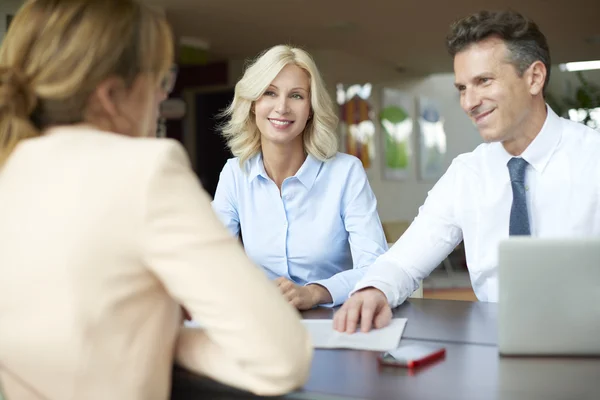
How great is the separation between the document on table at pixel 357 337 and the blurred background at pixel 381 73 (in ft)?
16.4

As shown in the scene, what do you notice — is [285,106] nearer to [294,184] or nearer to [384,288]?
[294,184]

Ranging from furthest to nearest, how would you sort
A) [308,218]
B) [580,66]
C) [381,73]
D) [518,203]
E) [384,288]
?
[580,66] < [381,73] < [308,218] < [518,203] < [384,288]

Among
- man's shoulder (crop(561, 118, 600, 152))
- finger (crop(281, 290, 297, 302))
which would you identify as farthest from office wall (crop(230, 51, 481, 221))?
finger (crop(281, 290, 297, 302))

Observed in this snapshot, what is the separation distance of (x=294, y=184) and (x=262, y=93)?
403mm

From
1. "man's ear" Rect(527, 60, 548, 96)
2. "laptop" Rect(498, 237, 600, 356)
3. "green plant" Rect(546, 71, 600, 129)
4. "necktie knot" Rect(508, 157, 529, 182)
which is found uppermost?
"green plant" Rect(546, 71, 600, 129)

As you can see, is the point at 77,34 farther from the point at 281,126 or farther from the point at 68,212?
the point at 281,126

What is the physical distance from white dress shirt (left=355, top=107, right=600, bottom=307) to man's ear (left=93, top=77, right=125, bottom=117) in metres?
1.16

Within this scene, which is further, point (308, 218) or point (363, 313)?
point (308, 218)

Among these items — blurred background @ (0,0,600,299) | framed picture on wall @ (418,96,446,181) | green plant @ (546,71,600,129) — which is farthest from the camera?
framed picture on wall @ (418,96,446,181)

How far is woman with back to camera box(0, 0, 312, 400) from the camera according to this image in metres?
0.94

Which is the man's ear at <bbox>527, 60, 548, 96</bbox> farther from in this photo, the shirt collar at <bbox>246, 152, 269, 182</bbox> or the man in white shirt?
the shirt collar at <bbox>246, 152, 269, 182</bbox>

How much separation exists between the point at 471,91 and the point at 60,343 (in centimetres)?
178

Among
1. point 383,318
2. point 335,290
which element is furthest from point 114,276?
point 335,290

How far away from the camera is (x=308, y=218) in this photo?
2.62 metres
